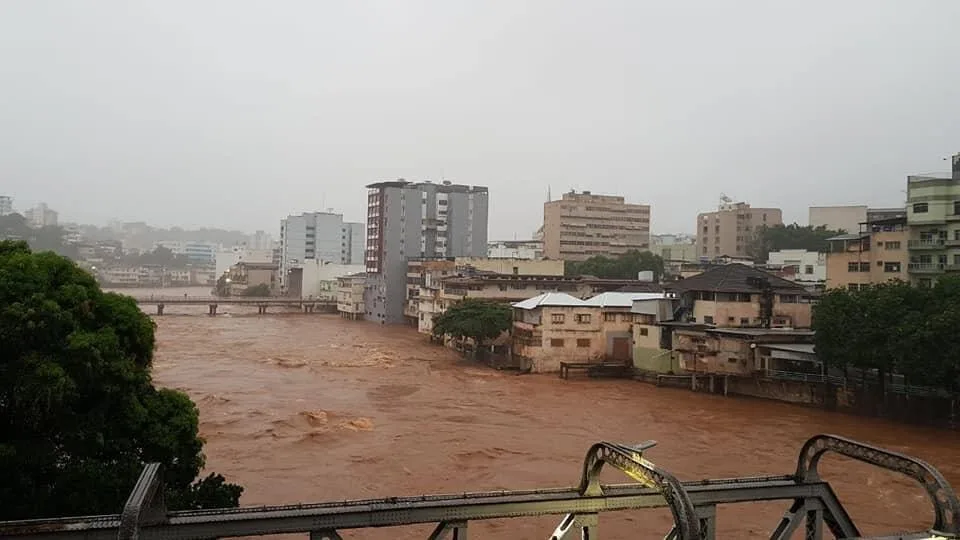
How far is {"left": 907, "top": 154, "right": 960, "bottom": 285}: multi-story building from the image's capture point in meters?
30.6

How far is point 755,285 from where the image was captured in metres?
33.7

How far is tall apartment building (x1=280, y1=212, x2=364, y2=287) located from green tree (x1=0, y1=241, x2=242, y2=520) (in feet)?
283

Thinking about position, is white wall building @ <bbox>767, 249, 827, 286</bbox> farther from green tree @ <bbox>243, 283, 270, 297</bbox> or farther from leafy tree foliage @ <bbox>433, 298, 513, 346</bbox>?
green tree @ <bbox>243, 283, 270, 297</bbox>

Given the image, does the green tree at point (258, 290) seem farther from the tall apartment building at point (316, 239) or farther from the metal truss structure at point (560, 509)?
the metal truss structure at point (560, 509)

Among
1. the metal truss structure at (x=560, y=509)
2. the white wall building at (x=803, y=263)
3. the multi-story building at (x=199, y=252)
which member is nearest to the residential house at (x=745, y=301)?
the white wall building at (x=803, y=263)

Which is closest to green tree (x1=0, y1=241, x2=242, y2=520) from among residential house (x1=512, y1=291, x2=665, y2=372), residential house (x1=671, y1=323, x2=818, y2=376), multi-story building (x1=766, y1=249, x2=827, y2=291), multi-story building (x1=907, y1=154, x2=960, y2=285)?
residential house (x1=671, y1=323, x2=818, y2=376)

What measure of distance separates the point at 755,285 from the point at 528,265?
29.2 meters

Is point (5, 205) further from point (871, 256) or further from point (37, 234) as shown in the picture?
point (871, 256)

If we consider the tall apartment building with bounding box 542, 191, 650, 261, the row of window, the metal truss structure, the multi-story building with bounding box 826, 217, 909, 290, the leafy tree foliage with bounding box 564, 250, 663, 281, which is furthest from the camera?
the tall apartment building with bounding box 542, 191, 650, 261

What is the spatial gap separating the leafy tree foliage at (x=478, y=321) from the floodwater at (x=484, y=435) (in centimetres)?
193

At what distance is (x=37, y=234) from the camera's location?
130250mm

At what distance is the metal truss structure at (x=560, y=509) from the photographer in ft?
19.9

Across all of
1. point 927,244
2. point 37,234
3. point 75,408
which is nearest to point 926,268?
point 927,244

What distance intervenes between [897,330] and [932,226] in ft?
37.8
